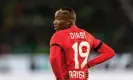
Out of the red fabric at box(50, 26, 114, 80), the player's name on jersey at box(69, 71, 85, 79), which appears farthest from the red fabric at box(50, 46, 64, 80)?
the player's name on jersey at box(69, 71, 85, 79)

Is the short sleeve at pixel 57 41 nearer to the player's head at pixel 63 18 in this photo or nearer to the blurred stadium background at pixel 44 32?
the player's head at pixel 63 18

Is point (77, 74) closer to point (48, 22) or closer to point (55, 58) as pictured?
point (55, 58)

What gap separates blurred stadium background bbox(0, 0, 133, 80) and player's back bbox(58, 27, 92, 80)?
19.5 feet

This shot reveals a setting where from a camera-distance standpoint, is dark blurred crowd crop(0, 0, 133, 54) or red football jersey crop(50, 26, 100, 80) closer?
red football jersey crop(50, 26, 100, 80)

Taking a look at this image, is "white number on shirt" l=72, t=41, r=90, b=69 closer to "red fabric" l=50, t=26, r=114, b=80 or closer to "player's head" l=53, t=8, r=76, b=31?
"red fabric" l=50, t=26, r=114, b=80

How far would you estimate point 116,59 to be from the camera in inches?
461

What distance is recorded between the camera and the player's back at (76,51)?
4.74 m

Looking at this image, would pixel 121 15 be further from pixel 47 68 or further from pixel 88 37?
pixel 88 37

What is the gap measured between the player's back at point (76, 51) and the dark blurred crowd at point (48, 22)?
725 cm

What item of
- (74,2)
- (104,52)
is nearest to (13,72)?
(74,2)

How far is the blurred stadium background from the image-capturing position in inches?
444

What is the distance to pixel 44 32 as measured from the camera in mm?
12820

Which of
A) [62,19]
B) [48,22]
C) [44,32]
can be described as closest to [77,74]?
[62,19]

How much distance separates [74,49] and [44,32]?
26.5 feet
